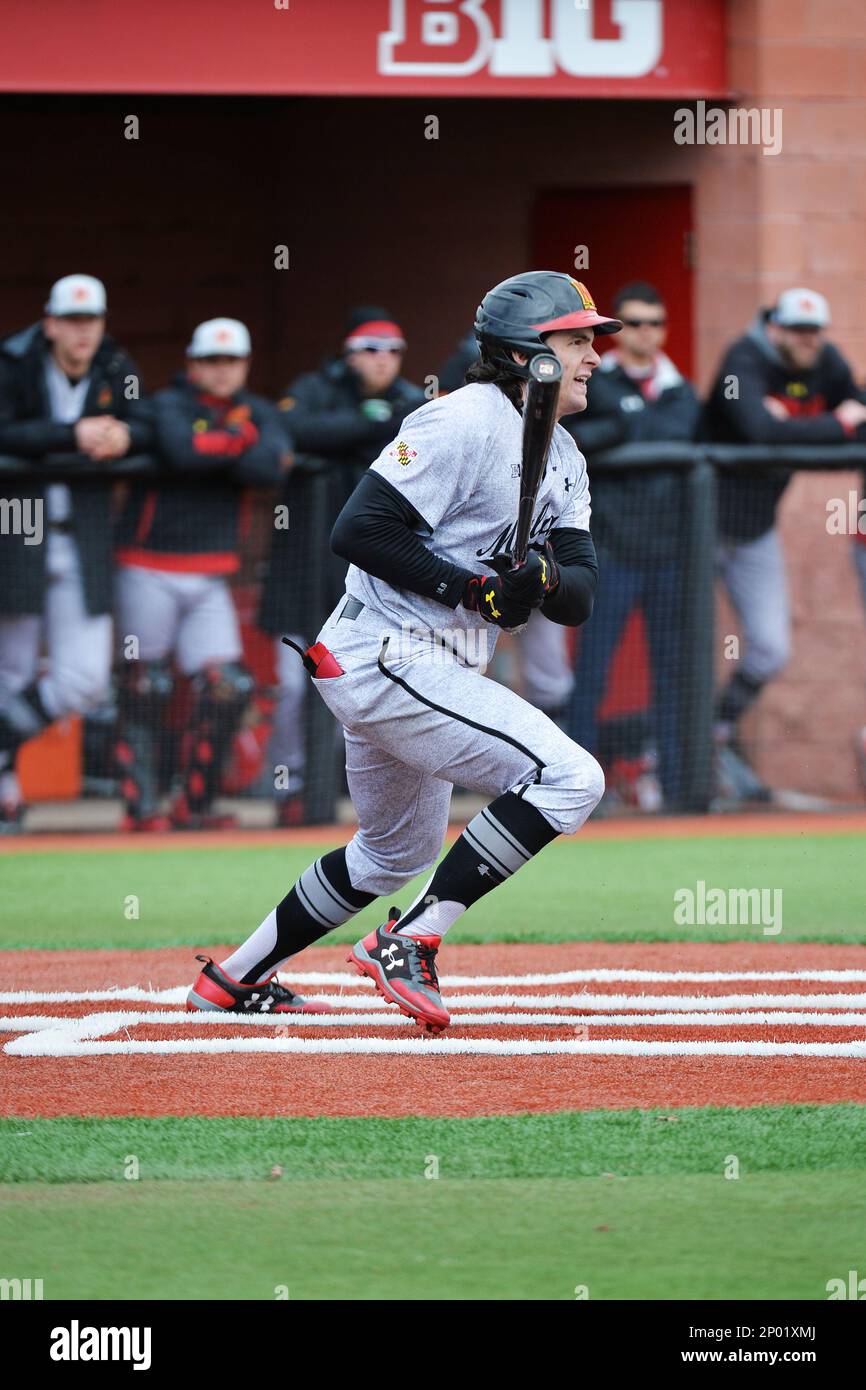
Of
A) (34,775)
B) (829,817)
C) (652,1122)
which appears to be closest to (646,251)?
(829,817)

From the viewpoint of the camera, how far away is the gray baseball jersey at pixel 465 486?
549 cm

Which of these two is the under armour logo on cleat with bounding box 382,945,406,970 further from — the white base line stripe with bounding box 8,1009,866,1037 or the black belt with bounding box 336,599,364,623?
the black belt with bounding box 336,599,364,623

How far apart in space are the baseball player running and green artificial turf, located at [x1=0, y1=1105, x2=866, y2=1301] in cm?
103

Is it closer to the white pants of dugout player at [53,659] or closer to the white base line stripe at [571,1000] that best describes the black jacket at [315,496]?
the white pants of dugout player at [53,659]

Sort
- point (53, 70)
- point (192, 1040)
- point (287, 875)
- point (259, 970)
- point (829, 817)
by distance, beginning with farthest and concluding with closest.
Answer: point (53, 70) → point (829, 817) → point (287, 875) → point (259, 970) → point (192, 1040)

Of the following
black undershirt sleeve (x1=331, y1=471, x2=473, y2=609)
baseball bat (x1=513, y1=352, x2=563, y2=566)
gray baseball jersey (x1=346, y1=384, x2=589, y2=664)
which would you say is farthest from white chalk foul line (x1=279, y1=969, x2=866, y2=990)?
baseball bat (x1=513, y1=352, x2=563, y2=566)

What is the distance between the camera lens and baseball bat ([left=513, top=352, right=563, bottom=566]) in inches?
207

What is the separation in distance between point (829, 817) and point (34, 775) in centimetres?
417

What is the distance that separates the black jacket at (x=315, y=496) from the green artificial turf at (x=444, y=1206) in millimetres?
7017

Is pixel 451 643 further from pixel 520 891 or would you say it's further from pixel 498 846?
pixel 520 891

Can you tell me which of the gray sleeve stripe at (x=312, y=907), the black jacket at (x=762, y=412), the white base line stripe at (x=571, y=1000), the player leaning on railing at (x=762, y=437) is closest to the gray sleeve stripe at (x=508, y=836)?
the gray sleeve stripe at (x=312, y=907)

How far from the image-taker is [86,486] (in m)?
11.1

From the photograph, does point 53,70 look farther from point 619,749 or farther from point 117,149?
point 619,749

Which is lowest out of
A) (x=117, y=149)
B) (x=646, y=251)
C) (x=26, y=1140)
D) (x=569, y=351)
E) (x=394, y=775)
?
(x=26, y=1140)
